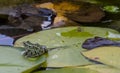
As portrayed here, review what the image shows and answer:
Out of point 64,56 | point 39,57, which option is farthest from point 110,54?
point 39,57

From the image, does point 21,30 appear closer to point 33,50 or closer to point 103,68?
point 33,50

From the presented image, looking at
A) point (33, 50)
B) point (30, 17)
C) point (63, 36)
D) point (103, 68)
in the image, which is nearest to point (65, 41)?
point (63, 36)

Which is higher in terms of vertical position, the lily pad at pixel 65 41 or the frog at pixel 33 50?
the frog at pixel 33 50

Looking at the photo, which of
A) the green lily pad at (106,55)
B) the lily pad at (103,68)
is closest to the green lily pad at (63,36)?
Result: the green lily pad at (106,55)

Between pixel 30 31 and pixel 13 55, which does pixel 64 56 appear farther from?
pixel 30 31

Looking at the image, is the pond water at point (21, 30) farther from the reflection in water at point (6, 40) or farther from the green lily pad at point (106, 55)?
the green lily pad at point (106, 55)

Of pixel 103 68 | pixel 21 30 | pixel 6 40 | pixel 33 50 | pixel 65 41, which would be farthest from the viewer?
pixel 21 30

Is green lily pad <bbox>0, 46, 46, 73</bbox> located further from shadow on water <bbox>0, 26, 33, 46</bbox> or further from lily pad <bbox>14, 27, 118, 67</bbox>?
shadow on water <bbox>0, 26, 33, 46</bbox>
